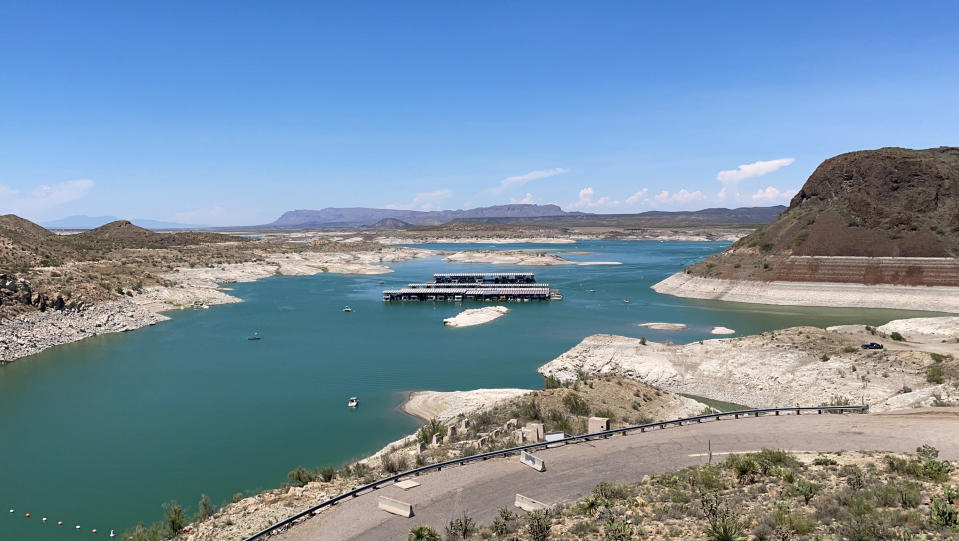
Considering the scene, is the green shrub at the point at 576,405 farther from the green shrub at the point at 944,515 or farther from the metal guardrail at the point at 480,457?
the green shrub at the point at 944,515

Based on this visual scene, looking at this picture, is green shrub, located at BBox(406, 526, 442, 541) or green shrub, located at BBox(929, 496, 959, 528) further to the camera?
green shrub, located at BBox(406, 526, 442, 541)

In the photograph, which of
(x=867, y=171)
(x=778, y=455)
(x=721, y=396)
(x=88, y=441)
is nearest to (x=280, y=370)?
(x=88, y=441)

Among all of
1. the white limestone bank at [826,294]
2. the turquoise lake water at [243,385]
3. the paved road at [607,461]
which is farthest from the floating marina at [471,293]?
the paved road at [607,461]

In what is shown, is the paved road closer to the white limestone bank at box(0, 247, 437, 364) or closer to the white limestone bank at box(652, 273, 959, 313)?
the white limestone bank at box(0, 247, 437, 364)

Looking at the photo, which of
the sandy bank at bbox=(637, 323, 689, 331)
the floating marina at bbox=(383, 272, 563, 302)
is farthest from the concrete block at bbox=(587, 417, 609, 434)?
the floating marina at bbox=(383, 272, 563, 302)

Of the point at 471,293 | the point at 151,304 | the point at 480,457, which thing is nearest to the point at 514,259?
the point at 471,293

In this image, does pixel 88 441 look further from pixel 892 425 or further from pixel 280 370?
pixel 892 425
